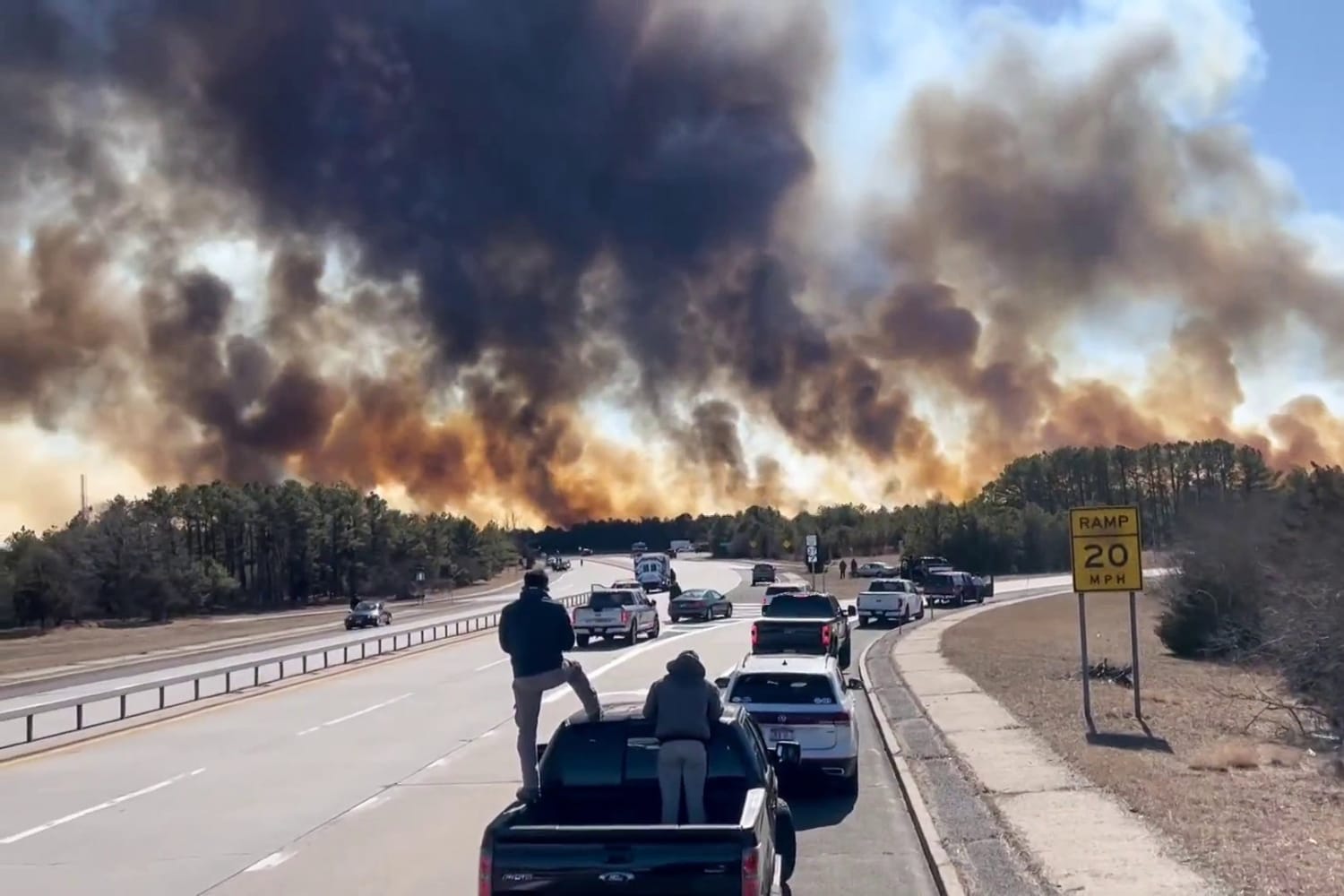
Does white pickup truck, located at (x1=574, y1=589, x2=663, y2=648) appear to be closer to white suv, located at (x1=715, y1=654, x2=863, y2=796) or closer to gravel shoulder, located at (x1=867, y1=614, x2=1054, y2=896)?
gravel shoulder, located at (x1=867, y1=614, x2=1054, y2=896)

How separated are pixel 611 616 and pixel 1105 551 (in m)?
21.9

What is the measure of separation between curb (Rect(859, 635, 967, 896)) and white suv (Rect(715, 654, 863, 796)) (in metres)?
0.66

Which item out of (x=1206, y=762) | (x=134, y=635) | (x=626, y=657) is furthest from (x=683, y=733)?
(x=134, y=635)

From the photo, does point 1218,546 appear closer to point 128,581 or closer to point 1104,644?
point 1104,644

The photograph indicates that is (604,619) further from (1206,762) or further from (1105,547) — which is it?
(1206,762)

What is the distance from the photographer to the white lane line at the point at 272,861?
10.3 meters

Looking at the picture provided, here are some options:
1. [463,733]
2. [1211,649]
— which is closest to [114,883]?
[463,733]

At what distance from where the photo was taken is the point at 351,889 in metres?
9.52

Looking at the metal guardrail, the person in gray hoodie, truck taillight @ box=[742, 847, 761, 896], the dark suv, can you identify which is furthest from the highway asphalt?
the dark suv

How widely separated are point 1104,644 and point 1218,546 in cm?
478

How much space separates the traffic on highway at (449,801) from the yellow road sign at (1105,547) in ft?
12.5

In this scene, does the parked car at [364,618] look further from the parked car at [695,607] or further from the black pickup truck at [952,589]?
the black pickup truck at [952,589]

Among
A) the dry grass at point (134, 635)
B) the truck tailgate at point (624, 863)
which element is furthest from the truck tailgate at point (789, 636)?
the dry grass at point (134, 635)

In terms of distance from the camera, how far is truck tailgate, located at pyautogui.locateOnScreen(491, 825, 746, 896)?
630 cm
